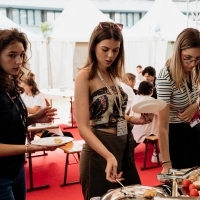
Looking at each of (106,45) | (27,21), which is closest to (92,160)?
(106,45)

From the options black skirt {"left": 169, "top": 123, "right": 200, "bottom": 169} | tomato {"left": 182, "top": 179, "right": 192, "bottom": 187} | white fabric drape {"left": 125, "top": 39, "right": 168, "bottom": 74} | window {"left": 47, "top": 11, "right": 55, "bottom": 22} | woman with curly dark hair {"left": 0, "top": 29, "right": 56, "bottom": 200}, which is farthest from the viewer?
window {"left": 47, "top": 11, "right": 55, "bottom": 22}

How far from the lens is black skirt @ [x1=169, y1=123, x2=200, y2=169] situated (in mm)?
1611

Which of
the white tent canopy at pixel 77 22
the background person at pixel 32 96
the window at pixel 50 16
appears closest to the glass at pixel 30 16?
the window at pixel 50 16

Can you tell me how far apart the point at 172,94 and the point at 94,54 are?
16.5 inches

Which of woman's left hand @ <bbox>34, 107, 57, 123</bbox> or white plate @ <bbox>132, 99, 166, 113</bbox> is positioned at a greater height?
white plate @ <bbox>132, 99, 166, 113</bbox>

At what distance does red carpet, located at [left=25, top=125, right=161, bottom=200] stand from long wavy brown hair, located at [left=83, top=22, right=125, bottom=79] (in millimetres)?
1618

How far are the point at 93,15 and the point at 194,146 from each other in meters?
7.52

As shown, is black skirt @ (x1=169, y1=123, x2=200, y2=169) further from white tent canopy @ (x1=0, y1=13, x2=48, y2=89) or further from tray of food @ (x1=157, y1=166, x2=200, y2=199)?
white tent canopy @ (x1=0, y1=13, x2=48, y2=89)

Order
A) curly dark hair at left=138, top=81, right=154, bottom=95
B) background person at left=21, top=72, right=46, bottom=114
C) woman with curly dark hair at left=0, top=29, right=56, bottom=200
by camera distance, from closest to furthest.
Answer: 1. woman with curly dark hair at left=0, top=29, right=56, bottom=200
2. curly dark hair at left=138, top=81, right=154, bottom=95
3. background person at left=21, top=72, right=46, bottom=114

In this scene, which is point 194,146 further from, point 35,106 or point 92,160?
point 35,106

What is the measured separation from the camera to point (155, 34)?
9188 millimetres

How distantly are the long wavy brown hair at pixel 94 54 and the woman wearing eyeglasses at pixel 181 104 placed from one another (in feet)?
0.68

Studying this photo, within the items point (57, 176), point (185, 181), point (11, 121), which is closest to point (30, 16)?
point (57, 176)

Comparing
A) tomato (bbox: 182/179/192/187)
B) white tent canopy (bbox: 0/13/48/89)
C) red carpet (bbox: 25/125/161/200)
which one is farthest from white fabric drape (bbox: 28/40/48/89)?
tomato (bbox: 182/179/192/187)
